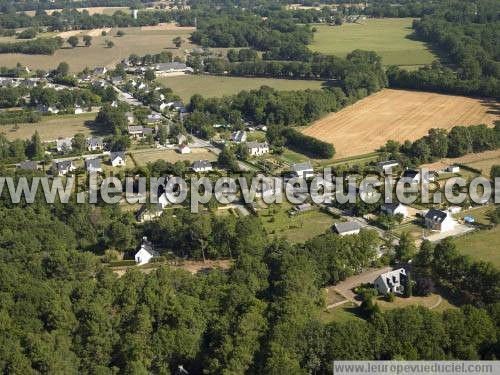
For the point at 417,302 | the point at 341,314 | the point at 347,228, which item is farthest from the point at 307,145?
the point at 341,314

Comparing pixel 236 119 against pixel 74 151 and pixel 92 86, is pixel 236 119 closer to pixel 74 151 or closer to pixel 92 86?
pixel 74 151

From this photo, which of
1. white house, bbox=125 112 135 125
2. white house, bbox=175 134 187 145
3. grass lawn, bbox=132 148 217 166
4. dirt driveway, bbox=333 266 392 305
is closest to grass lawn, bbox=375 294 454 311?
dirt driveway, bbox=333 266 392 305

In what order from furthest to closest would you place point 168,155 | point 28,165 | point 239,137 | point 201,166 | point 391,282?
point 239,137, point 168,155, point 28,165, point 201,166, point 391,282

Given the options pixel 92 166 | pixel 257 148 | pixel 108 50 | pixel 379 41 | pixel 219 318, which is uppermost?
pixel 379 41

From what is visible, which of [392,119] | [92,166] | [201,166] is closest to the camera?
[201,166]

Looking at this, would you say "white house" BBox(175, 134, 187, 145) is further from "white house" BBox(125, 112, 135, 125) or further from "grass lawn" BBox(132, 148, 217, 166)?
"white house" BBox(125, 112, 135, 125)

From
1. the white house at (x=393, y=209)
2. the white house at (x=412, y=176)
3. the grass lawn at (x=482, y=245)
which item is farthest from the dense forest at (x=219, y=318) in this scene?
the white house at (x=412, y=176)

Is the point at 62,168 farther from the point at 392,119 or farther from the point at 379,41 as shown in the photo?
the point at 379,41
